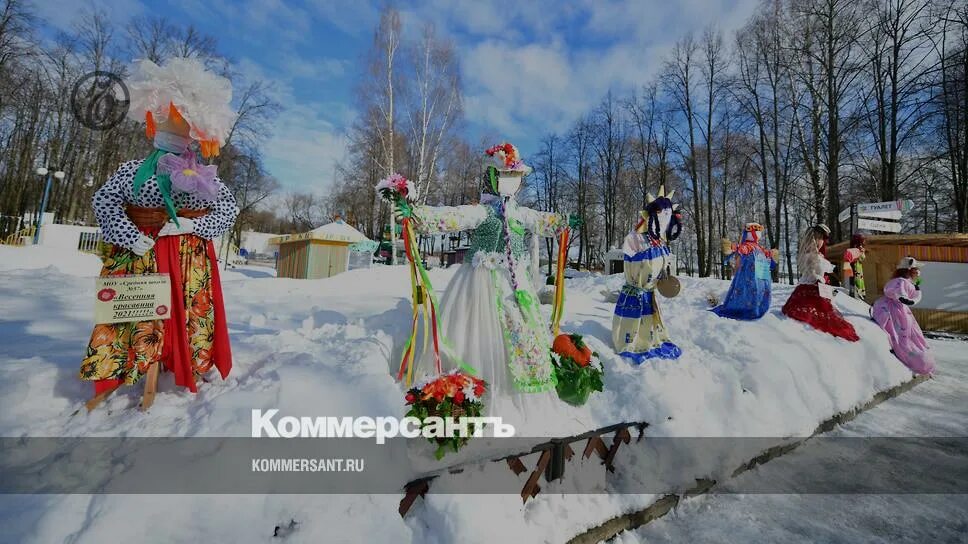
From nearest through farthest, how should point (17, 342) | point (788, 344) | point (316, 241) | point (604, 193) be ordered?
point (17, 342) → point (788, 344) → point (316, 241) → point (604, 193)

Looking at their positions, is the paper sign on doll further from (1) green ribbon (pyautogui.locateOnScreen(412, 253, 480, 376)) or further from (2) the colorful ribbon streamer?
(1) green ribbon (pyautogui.locateOnScreen(412, 253, 480, 376))

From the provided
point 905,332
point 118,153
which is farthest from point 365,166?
point 905,332

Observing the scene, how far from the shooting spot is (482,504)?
2447 mm

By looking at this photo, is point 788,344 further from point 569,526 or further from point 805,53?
point 805,53

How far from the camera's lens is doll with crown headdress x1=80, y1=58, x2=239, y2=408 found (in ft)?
8.16

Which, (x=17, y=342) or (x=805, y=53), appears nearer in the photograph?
(x=17, y=342)

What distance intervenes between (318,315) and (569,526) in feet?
16.3

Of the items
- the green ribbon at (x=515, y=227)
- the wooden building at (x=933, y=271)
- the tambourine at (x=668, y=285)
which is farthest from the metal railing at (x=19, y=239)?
the wooden building at (x=933, y=271)

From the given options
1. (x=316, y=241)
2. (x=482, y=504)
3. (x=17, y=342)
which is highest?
(x=316, y=241)

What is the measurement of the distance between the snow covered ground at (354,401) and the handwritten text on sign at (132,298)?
0.54 meters

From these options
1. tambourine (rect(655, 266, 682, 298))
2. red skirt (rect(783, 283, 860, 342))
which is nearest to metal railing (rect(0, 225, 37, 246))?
tambourine (rect(655, 266, 682, 298))

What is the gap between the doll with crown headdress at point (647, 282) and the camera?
483 cm

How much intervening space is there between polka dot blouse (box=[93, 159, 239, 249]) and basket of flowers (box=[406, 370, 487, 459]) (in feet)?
5.97

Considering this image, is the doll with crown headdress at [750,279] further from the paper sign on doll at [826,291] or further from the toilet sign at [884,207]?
the toilet sign at [884,207]
